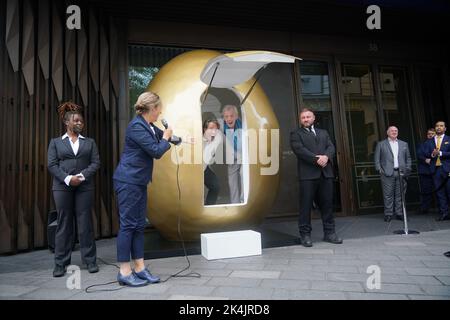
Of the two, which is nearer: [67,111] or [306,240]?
[67,111]

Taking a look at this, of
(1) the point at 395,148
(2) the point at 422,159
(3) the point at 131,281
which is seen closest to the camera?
(3) the point at 131,281

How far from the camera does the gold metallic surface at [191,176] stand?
4352 millimetres

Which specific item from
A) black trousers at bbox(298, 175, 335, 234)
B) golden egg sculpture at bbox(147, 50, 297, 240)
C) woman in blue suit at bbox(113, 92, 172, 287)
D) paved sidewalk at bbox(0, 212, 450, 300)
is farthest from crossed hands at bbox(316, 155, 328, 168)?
woman in blue suit at bbox(113, 92, 172, 287)

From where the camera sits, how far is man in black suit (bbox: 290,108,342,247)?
190 inches

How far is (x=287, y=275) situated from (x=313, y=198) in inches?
70.2

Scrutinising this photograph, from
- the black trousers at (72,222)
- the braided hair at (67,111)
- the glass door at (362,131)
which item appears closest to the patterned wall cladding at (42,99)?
the braided hair at (67,111)

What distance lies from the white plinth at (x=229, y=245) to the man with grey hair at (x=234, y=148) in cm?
65

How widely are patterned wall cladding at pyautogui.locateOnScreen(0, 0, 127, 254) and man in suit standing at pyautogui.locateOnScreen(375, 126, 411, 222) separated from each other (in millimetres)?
5283

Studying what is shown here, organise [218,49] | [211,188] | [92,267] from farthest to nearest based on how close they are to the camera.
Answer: [218,49] → [211,188] → [92,267]

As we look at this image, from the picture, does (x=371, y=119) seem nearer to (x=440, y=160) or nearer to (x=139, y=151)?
(x=440, y=160)

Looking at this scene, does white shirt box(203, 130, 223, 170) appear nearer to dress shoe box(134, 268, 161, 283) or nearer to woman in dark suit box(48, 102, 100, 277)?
woman in dark suit box(48, 102, 100, 277)

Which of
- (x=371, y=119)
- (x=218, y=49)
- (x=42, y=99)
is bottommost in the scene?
(x=371, y=119)

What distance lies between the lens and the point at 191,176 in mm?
4336

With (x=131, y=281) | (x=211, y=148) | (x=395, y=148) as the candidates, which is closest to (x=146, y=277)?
(x=131, y=281)
